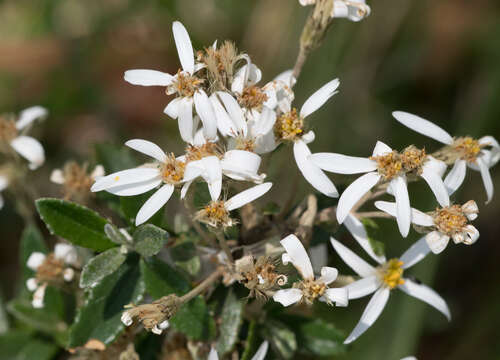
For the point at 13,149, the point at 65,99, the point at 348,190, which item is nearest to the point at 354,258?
the point at 348,190

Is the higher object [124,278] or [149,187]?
[149,187]

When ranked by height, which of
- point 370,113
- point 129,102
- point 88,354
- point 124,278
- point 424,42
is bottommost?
point 88,354

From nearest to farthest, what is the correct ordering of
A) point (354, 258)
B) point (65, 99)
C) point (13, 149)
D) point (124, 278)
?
1. point (124, 278)
2. point (354, 258)
3. point (13, 149)
4. point (65, 99)

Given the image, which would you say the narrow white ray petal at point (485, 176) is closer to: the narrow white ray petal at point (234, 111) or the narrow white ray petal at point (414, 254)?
the narrow white ray petal at point (414, 254)

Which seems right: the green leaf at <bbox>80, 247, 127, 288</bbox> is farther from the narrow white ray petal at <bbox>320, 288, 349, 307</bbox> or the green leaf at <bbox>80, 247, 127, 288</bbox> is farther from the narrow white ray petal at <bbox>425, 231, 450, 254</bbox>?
the narrow white ray petal at <bbox>425, 231, 450, 254</bbox>

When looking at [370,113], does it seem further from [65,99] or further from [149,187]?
[149,187]

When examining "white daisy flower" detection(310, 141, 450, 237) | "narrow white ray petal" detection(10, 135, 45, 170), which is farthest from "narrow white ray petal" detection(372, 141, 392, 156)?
"narrow white ray petal" detection(10, 135, 45, 170)

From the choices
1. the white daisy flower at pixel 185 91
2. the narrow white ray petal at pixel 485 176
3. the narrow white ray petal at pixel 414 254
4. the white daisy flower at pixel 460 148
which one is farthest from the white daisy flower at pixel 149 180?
the narrow white ray petal at pixel 485 176
